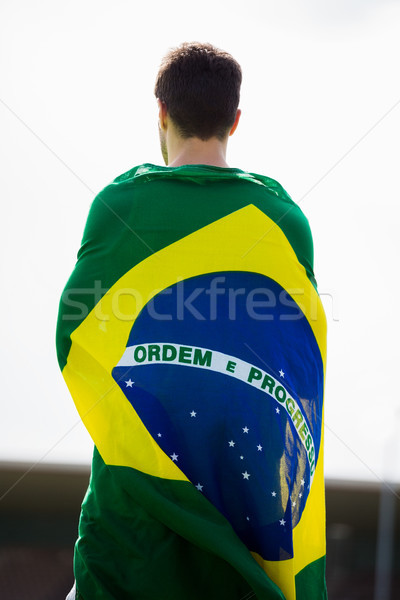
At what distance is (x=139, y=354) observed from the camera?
114 cm

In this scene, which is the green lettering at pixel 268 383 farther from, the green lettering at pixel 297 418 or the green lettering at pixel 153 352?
the green lettering at pixel 153 352

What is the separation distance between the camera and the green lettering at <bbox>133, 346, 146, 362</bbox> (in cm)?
114

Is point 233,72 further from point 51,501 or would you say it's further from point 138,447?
point 51,501

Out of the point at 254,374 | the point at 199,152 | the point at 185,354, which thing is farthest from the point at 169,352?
the point at 199,152

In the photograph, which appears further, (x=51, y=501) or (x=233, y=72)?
(x=51, y=501)

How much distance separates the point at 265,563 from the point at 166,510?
0.62ft

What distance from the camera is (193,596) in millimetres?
1106

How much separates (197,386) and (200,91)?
0.59m

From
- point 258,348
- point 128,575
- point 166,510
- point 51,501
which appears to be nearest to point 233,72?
point 258,348

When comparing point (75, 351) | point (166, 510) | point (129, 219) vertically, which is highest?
point (129, 219)

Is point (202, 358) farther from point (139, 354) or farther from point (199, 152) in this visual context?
point (199, 152)

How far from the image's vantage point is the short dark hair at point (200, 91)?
51.9 inches

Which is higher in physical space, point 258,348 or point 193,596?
point 258,348

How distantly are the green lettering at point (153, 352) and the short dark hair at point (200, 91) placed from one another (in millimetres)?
443
